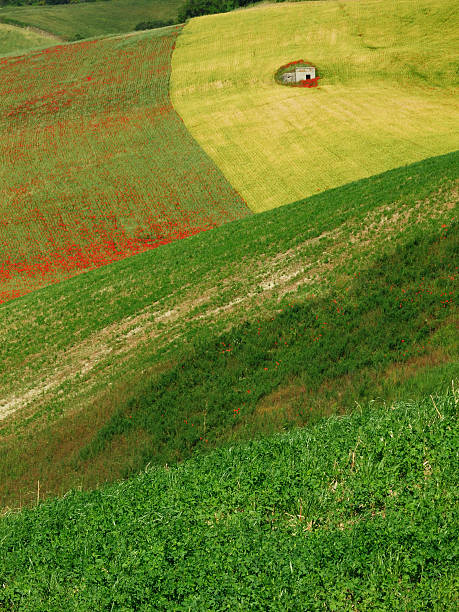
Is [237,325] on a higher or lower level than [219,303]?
lower

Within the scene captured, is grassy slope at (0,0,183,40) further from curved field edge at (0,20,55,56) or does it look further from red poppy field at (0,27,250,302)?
red poppy field at (0,27,250,302)

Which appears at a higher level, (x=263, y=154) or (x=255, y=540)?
(x=263, y=154)

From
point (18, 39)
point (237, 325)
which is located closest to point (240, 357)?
point (237, 325)

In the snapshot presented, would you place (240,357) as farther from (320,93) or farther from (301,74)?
(301,74)

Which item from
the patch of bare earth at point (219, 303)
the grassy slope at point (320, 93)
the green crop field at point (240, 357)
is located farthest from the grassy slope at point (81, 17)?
the patch of bare earth at point (219, 303)

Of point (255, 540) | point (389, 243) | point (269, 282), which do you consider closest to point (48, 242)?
point (269, 282)

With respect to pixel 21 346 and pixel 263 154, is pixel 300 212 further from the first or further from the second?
pixel 263 154

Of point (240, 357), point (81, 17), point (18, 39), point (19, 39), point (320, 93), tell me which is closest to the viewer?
point (240, 357)
